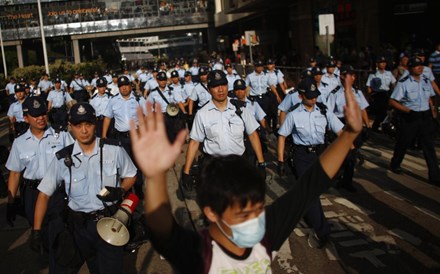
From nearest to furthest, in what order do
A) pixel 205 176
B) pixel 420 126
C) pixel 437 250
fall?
pixel 205 176 < pixel 437 250 < pixel 420 126

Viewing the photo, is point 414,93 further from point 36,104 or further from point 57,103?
point 57,103

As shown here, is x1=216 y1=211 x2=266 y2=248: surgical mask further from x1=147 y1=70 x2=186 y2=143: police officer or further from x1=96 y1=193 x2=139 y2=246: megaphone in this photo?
x1=147 y1=70 x2=186 y2=143: police officer

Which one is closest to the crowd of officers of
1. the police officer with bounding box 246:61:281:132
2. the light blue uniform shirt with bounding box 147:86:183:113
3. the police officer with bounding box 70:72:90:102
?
the light blue uniform shirt with bounding box 147:86:183:113

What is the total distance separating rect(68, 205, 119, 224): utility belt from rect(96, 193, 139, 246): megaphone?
328mm

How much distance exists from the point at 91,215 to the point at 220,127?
6.78 feet

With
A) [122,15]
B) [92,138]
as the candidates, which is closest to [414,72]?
[92,138]

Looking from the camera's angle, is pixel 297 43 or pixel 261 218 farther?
pixel 297 43

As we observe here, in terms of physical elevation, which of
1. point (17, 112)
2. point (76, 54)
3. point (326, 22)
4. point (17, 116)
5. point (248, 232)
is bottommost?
point (17, 116)

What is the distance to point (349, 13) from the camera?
2414cm

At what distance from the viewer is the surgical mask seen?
80.2 inches

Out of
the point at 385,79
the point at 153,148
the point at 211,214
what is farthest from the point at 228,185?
the point at 385,79

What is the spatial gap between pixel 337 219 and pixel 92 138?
Result: 149 inches

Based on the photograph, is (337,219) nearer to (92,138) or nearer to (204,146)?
(204,146)

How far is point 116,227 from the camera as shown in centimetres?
369
